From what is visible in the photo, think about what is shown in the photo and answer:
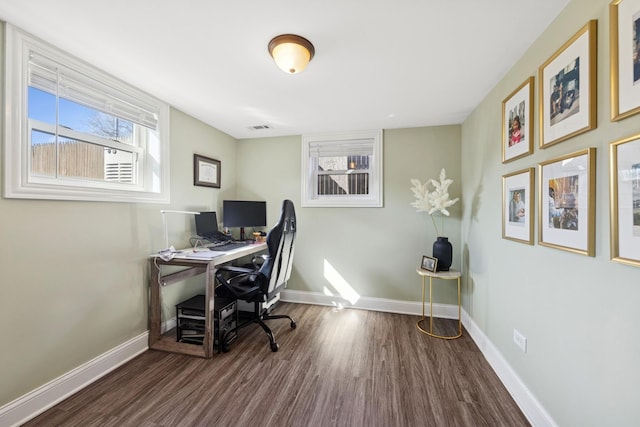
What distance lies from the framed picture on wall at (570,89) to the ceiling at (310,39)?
11.1 inches

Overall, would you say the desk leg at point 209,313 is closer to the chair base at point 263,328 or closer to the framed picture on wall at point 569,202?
the chair base at point 263,328

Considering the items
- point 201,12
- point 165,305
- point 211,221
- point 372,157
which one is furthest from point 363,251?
point 201,12

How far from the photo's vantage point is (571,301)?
4.16ft

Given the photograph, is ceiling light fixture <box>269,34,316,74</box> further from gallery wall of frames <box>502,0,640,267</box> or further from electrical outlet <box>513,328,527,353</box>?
electrical outlet <box>513,328,527,353</box>

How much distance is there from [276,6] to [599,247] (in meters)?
1.89

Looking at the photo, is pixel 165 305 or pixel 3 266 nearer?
pixel 3 266

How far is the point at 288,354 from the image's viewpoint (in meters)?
2.27

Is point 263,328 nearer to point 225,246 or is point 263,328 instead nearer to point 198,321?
point 198,321

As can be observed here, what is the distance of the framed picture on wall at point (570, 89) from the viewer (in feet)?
3.72

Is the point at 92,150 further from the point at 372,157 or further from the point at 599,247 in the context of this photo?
the point at 599,247

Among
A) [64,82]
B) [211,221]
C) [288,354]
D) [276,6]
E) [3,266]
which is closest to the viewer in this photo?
[276,6]

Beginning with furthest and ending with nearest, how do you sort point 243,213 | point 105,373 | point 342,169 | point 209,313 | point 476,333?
point 342,169 < point 243,213 < point 476,333 < point 209,313 < point 105,373

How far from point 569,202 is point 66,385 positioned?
3196 mm

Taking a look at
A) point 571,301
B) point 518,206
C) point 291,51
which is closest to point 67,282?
point 291,51
